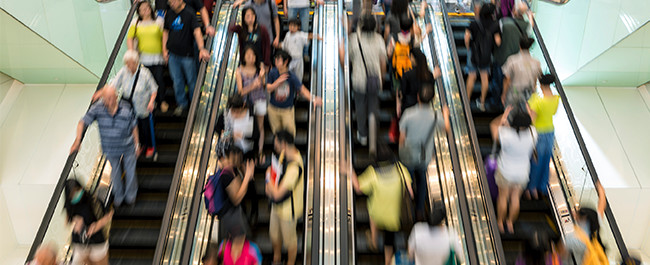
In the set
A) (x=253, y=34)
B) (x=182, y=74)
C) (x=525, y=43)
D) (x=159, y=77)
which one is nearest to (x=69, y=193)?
(x=159, y=77)

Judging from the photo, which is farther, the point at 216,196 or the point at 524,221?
the point at 524,221

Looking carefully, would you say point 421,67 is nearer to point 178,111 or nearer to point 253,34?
point 253,34

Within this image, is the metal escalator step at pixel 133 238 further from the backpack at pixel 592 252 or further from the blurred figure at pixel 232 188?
the backpack at pixel 592 252

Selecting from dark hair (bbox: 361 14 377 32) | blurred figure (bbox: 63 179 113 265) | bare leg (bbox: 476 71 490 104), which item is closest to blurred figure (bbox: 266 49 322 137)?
dark hair (bbox: 361 14 377 32)

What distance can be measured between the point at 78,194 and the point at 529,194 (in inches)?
176

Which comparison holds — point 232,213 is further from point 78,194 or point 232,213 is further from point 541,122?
point 541,122

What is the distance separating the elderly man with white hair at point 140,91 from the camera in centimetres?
552

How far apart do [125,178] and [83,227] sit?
1.10 m

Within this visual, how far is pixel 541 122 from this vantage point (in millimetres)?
5336

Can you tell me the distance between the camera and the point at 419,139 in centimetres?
514

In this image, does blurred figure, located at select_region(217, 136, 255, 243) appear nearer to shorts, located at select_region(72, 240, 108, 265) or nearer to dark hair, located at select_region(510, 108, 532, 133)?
shorts, located at select_region(72, 240, 108, 265)

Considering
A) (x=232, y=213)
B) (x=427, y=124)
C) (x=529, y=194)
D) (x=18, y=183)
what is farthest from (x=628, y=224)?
(x=18, y=183)

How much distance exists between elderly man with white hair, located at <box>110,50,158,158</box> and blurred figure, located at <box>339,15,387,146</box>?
225 cm

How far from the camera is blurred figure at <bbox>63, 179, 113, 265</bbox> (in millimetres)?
4488
